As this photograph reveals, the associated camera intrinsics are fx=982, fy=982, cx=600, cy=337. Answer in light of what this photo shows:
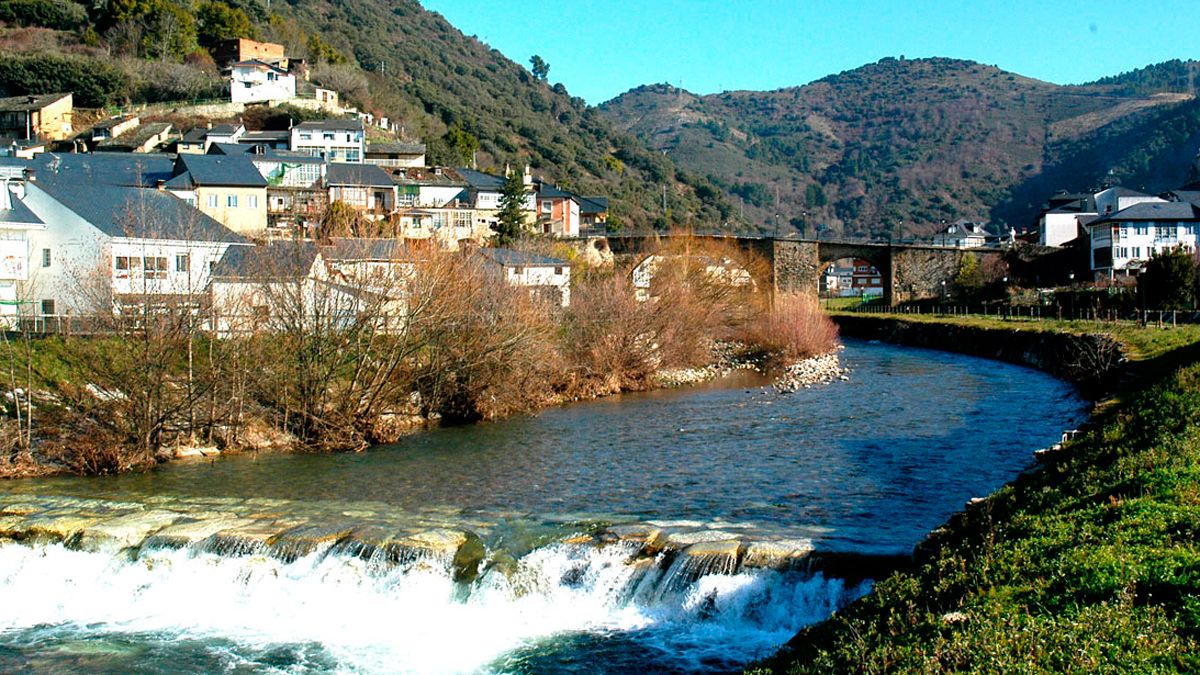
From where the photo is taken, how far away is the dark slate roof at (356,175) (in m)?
69.4

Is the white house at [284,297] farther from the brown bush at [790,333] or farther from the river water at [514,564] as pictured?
the brown bush at [790,333]

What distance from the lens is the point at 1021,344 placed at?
46.9 m

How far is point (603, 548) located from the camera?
16.0m

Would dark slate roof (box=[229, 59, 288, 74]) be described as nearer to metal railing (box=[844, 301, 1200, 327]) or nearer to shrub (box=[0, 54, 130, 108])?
shrub (box=[0, 54, 130, 108])

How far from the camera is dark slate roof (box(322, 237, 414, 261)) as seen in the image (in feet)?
98.3

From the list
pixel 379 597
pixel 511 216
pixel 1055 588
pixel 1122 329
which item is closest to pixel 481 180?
pixel 511 216

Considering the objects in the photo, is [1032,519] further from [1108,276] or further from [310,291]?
[1108,276]

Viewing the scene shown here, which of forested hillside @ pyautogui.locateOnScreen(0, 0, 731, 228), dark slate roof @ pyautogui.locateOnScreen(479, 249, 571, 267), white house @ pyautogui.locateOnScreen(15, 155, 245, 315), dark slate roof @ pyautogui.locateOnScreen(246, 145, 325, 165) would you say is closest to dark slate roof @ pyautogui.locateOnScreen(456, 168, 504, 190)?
dark slate roof @ pyautogui.locateOnScreen(246, 145, 325, 165)

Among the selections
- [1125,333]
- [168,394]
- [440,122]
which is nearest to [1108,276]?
[1125,333]

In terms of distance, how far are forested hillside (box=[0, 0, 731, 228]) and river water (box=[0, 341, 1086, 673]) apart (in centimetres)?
7338

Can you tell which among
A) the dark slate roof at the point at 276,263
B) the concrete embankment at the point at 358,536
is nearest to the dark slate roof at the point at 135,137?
the dark slate roof at the point at 276,263

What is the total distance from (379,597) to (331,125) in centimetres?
7443

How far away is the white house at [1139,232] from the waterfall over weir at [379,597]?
6636cm

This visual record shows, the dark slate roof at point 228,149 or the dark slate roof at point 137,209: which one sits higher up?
the dark slate roof at point 228,149
